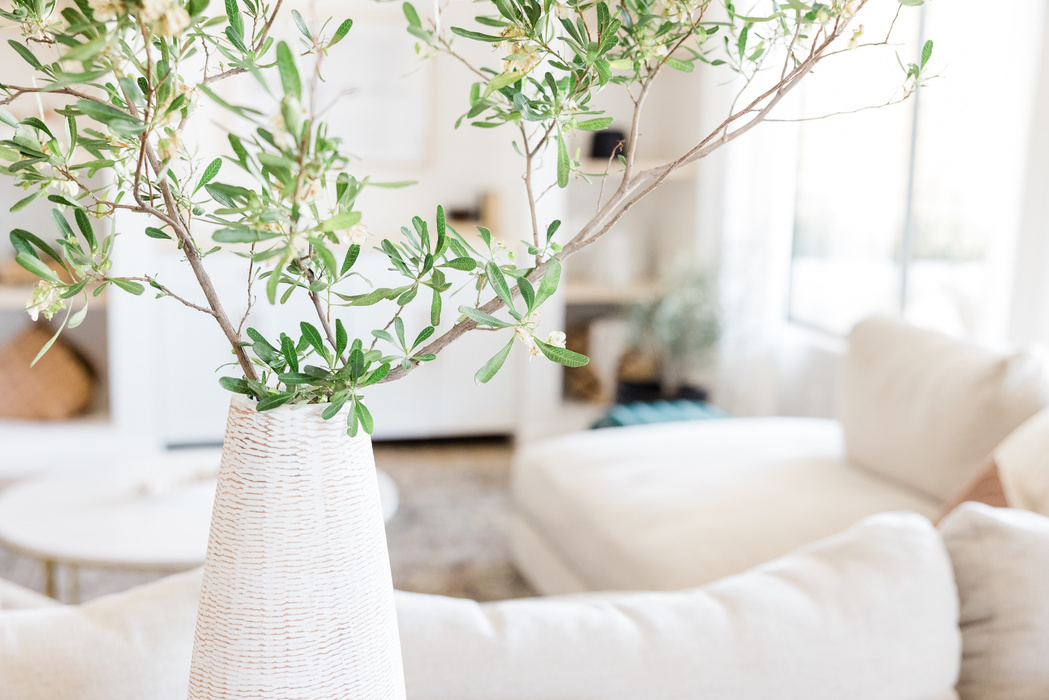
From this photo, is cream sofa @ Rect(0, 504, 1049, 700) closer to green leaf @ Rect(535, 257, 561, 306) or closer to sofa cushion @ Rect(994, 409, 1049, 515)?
green leaf @ Rect(535, 257, 561, 306)

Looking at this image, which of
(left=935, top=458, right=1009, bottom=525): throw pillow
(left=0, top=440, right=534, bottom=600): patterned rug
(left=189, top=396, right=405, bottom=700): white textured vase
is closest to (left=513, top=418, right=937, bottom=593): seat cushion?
(left=0, top=440, right=534, bottom=600): patterned rug

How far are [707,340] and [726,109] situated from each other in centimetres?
95

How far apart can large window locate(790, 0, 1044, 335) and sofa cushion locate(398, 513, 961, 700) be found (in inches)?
84.6

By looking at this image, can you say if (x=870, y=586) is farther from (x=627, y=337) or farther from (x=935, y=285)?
(x=627, y=337)

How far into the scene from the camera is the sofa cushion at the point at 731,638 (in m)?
0.77

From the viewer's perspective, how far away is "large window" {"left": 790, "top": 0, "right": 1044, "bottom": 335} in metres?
2.70

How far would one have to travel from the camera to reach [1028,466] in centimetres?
146

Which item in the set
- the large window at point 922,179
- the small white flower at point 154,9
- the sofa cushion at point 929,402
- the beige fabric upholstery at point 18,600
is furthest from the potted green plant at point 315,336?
the large window at point 922,179

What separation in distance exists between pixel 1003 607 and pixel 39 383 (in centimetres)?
353

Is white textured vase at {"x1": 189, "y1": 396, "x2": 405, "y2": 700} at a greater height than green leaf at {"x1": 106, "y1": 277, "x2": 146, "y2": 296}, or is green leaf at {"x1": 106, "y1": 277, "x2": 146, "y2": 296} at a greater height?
green leaf at {"x1": 106, "y1": 277, "x2": 146, "y2": 296}

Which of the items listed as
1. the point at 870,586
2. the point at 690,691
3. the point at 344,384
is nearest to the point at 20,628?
the point at 344,384

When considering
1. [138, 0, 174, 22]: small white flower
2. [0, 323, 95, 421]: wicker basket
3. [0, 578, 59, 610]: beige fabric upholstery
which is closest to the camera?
[138, 0, 174, 22]: small white flower

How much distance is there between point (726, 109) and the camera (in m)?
3.80

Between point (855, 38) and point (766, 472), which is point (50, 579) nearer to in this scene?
point (766, 472)
